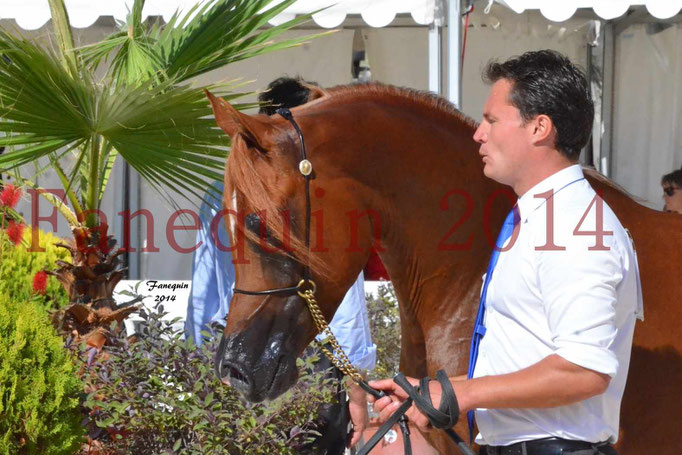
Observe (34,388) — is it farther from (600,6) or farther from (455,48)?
(600,6)

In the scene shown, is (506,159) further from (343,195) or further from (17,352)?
(17,352)

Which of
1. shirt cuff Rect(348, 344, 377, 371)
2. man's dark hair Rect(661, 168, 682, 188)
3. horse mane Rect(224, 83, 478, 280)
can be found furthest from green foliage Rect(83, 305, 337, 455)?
man's dark hair Rect(661, 168, 682, 188)

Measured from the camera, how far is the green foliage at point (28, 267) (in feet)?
14.2

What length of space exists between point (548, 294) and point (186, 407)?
1658mm

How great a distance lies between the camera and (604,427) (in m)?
1.51

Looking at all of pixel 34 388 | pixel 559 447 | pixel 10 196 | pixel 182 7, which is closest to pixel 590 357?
pixel 559 447

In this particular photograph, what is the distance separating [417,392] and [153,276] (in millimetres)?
5017

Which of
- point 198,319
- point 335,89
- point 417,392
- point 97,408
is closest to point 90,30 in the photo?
point 198,319

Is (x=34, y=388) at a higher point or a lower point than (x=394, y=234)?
lower

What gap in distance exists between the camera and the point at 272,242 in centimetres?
176

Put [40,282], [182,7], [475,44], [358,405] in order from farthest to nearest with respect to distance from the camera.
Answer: [475,44]
[182,7]
[40,282]
[358,405]

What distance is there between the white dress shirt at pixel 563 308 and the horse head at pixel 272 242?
0.44 meters

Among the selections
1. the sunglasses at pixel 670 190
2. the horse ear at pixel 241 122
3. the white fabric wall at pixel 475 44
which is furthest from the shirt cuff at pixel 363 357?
the white fabric wall at pixel 475 44

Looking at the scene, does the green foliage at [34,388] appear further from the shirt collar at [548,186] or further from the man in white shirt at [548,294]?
the shirt collar at [548,186]
